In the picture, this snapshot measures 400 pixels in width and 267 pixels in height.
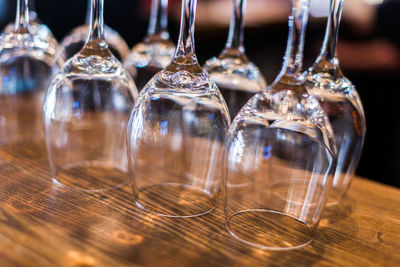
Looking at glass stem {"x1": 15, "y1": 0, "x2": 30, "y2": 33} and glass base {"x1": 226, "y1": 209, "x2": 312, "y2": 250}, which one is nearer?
glass base {"x1": 226, "y1": 209, "x2": 312, "y2": 250}

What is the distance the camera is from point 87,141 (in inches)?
25.7

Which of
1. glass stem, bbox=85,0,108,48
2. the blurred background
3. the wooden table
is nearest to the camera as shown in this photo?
the wooden table

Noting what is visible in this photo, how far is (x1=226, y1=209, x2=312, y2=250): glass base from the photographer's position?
445 mm

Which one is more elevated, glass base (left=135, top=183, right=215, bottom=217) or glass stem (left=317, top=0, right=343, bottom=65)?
glass stem (left=317, top=0, right=343, bottom=65)

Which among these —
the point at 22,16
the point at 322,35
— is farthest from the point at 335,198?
the point at 322,35

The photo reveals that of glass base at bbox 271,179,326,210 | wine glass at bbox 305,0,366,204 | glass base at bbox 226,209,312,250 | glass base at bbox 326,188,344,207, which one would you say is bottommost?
glass base at bbox 326,188,344,207

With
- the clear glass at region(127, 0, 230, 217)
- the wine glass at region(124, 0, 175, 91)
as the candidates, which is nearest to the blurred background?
the wine glass at region(124, 0, 175, 91)

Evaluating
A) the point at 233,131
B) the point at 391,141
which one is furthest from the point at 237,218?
the point at 391,141

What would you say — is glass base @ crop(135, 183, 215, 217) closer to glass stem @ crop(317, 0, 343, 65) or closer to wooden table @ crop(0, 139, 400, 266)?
wooden table @ crop(0, 139, 400, 266)

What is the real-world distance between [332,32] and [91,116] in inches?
12.2

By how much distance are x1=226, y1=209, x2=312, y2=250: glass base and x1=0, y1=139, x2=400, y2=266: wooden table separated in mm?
10

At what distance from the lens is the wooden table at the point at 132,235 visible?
396 mm

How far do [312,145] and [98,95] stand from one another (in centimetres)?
25

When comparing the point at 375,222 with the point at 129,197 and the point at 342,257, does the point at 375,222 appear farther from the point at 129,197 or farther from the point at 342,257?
the point at 129,197
